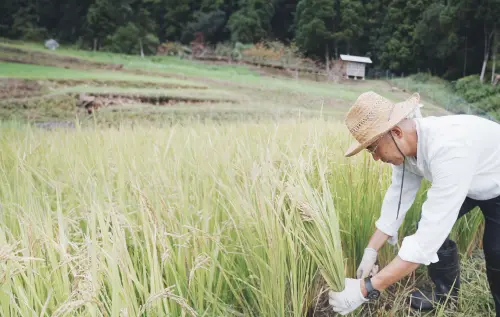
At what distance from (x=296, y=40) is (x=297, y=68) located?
0.24 meters

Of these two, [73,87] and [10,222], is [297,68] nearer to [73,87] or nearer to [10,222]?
[73,87]

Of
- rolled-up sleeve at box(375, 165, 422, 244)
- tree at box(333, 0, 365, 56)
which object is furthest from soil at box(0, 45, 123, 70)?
rolled-up sleeve at box(375, 165, 422, 244)

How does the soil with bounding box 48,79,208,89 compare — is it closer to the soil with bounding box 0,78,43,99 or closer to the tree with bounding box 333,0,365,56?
the soil with bounding box 0,78,43,99

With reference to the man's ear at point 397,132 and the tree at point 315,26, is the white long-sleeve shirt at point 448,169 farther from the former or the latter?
the tree at point 315,26

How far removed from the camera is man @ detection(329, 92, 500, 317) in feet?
2.89

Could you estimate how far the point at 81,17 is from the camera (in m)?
3.04

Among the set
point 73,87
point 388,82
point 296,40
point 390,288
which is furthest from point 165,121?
point 390,288

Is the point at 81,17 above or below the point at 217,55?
above

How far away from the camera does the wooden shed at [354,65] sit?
3242 mm

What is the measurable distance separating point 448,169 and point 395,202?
0.29 m

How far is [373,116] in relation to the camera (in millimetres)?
936

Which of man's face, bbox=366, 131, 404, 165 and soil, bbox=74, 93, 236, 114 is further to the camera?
soil, bbox=74, 93, 236, 114

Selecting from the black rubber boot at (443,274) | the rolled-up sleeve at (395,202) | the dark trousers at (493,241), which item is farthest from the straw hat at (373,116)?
the black rubber boot at (443,274)

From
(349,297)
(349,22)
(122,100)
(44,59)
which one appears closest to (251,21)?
(349,22)
